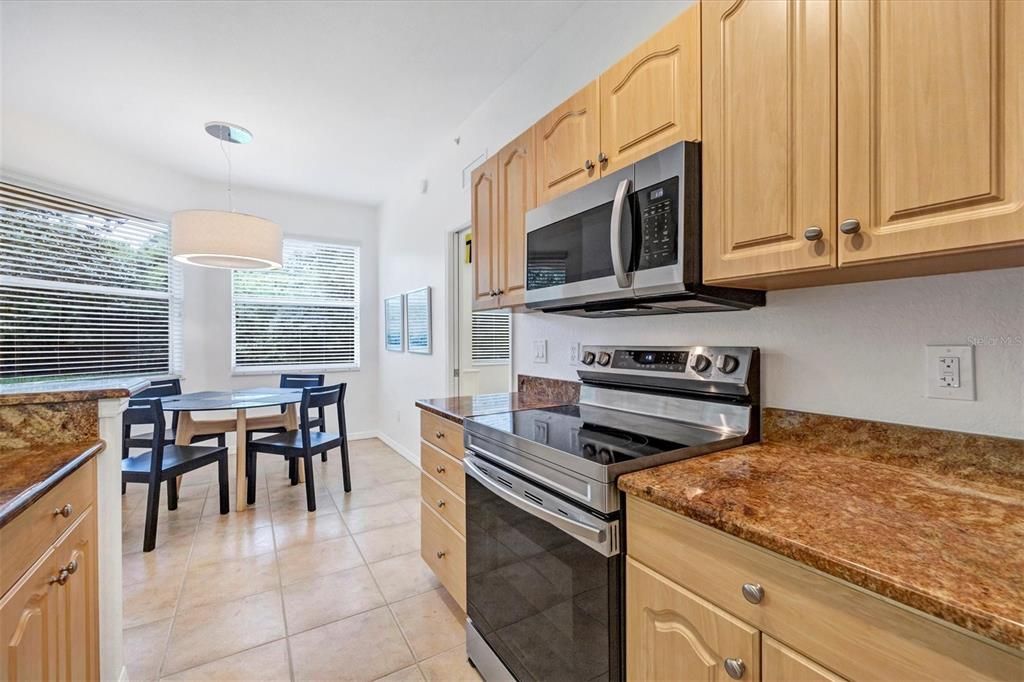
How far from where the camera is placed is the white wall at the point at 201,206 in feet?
10.4

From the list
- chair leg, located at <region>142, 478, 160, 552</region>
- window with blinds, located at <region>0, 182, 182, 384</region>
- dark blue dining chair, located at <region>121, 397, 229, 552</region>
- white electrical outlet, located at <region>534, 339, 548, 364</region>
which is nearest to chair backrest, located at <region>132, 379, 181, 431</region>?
window with blinds, located at <region>0, 182, 182, 384</region>

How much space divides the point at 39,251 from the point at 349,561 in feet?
10.5

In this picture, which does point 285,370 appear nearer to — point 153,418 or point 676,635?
point 153,418

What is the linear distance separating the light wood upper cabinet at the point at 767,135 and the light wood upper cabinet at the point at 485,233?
3.61 ft

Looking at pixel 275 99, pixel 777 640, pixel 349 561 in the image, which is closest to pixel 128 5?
pixel 275 99

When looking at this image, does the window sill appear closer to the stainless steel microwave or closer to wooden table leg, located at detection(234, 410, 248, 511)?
wooden table leg, located at detection(234, 410, 248, 511)

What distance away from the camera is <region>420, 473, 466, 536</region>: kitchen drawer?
1.81 meters

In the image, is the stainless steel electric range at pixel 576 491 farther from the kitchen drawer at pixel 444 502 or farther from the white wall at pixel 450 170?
the white wall at pixel 450 170

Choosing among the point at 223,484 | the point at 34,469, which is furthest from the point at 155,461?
the point at 34,469

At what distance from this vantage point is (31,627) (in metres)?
0.96

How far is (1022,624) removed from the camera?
51 cm

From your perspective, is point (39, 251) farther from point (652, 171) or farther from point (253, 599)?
point (652, 171)

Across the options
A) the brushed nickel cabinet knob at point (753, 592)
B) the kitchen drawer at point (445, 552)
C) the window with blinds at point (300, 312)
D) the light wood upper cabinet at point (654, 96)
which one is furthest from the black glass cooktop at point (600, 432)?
the window with blinds at point (300, 312)

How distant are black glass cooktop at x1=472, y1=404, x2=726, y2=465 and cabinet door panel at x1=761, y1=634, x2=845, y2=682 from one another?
1.43 feet
